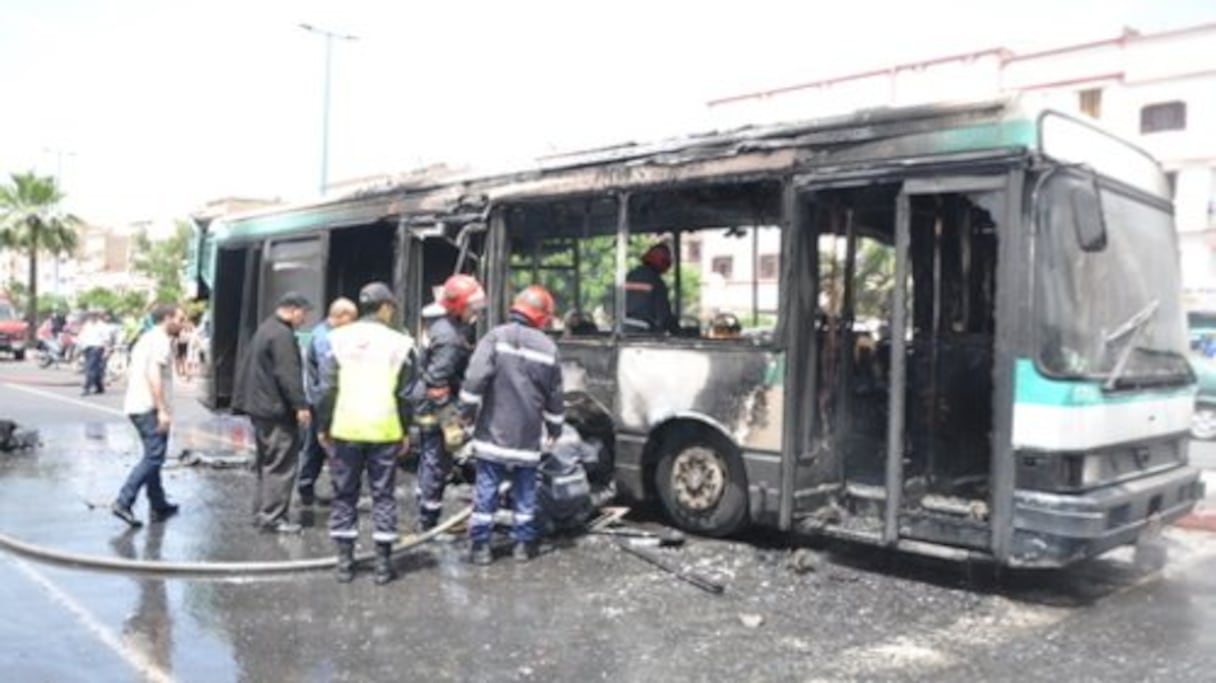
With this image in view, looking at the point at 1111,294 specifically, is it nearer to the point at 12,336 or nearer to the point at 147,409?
the point at 147,409

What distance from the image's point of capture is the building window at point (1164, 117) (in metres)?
33.8

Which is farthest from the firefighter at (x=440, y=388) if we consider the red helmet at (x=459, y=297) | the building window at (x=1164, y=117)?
the building window at (x=1164, y=117)

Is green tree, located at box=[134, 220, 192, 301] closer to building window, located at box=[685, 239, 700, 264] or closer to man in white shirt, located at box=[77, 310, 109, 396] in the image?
man in white shirt, located at box=[77, 310, 109, 396]

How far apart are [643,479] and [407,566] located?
1870 millimetres

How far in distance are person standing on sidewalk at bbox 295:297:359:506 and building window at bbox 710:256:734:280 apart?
272cm

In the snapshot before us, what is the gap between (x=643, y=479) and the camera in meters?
7.96

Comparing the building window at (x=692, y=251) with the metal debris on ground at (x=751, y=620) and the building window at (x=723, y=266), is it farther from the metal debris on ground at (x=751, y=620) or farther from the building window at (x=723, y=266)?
the metal debris on ground at (x=751, y=620)

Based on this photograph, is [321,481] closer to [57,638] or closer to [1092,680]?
[57,638]

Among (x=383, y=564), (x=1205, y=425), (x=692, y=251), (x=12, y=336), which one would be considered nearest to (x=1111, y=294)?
(x=692, y=251)

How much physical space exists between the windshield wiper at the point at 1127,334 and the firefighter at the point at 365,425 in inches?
164

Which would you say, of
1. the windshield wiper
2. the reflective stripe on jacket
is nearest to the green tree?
the reflective stripe on jacket

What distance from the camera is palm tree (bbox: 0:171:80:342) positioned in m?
44.9

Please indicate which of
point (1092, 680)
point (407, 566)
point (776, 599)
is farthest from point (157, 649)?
point (1092, 680)

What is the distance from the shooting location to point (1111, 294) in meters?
6.50
